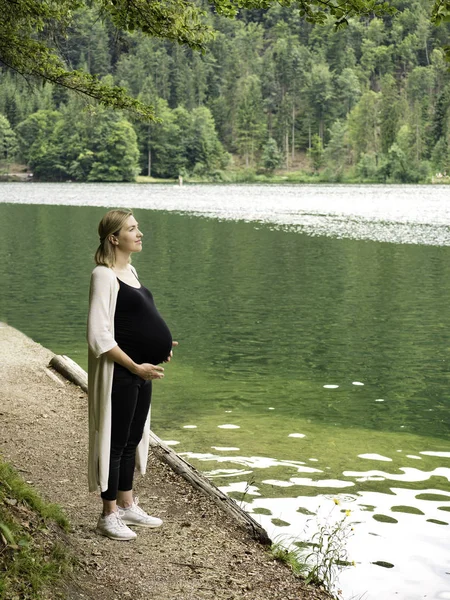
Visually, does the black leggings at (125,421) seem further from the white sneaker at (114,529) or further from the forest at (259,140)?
the forest at (259,140)

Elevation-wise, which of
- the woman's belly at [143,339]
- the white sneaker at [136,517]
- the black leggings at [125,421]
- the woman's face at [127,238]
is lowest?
the white sneaker at [136,517]

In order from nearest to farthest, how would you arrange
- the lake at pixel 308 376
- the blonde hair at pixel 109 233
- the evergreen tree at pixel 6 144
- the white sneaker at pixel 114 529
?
the blonde hair at pixel 109 233 → the white sneaker at pixel 114 529 → the lake at pixel 308 376 → the evergreen tree at pixel 6 144

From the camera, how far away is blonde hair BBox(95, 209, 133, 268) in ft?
19.0

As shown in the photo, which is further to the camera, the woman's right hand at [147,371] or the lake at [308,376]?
the lake at [308,376]

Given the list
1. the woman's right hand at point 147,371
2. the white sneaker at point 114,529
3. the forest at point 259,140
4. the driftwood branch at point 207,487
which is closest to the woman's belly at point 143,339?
the woman's right hand at point 147,371

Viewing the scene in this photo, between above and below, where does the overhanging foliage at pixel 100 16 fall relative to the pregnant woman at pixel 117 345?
above

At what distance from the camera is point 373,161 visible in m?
152

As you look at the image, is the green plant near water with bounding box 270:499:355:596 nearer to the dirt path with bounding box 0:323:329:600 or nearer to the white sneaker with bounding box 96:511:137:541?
the dirt path with bounding box 0:323:329:600

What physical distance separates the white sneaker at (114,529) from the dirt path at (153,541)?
47 mm

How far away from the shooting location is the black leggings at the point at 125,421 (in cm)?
580

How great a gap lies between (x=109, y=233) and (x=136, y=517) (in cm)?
203

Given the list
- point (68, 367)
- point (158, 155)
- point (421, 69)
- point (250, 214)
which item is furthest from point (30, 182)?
point (68, 367)

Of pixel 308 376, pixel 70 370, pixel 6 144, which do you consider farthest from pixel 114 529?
pixel 6 144

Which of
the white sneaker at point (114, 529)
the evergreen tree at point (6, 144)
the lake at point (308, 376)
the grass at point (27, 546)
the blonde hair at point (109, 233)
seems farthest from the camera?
the evergreen tree at point (6, 144)
